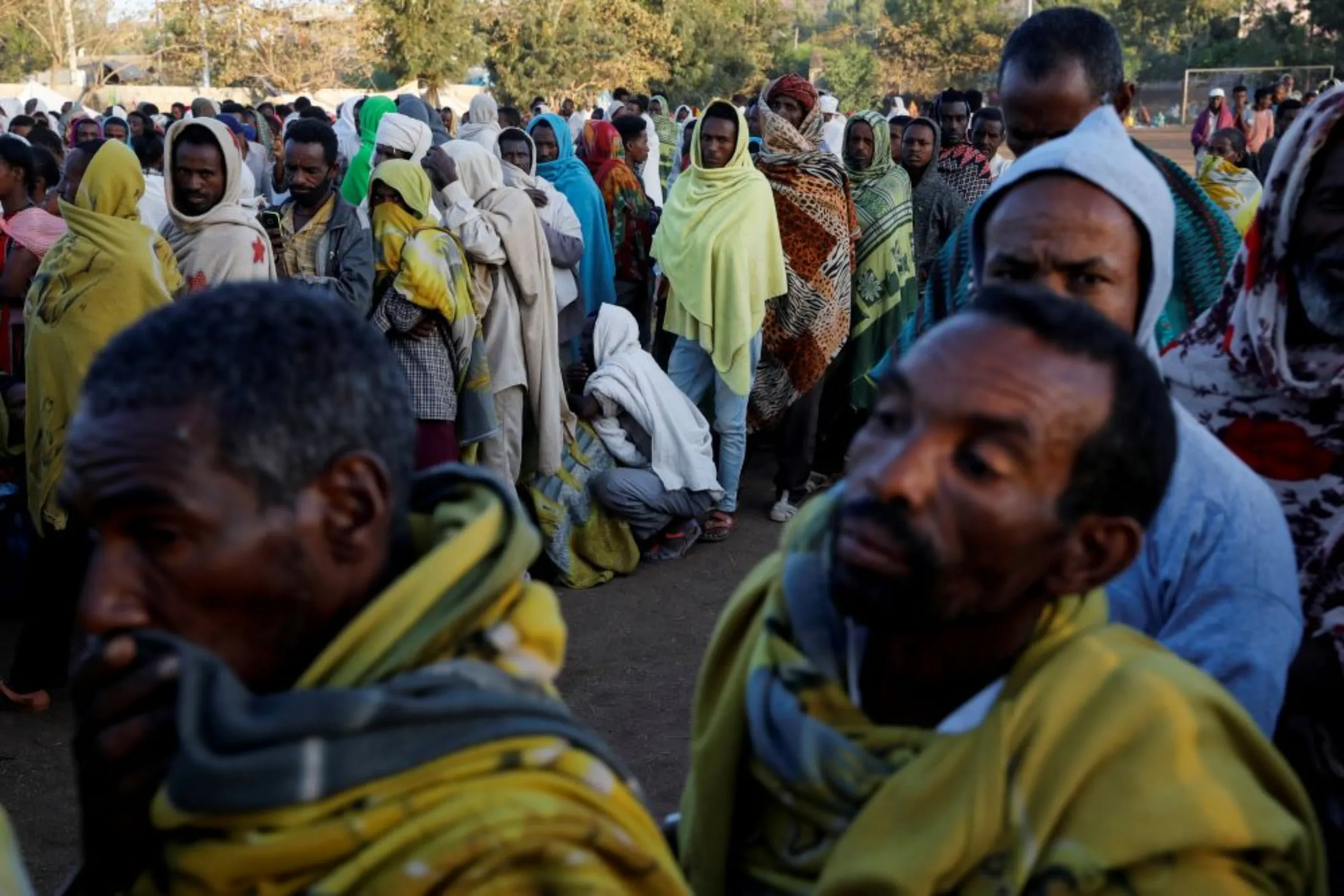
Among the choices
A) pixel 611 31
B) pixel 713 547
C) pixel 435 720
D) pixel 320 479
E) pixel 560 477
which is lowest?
pixel 713 547

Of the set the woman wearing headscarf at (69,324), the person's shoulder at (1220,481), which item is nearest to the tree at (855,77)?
the woman wearing headscarf at (69,324)

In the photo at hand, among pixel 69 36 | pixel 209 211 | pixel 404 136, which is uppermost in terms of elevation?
pixel 69 36

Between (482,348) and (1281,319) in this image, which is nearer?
(1281,319)

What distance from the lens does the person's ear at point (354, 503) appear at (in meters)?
1.28

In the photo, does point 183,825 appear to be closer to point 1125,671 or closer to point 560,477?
point 1125,671

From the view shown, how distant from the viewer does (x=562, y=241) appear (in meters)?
7.87

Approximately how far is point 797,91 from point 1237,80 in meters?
32.4

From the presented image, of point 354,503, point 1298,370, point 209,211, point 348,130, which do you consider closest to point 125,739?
point 354,503

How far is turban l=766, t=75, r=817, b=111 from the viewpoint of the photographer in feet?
23.9

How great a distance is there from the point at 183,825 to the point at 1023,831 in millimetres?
788

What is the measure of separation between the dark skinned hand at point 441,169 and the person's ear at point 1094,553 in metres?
5.13

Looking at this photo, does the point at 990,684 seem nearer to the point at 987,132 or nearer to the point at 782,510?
the point at 782,510

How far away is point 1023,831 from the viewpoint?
134cm

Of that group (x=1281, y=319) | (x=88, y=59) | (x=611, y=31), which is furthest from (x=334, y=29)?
(x=1281, y=319)
